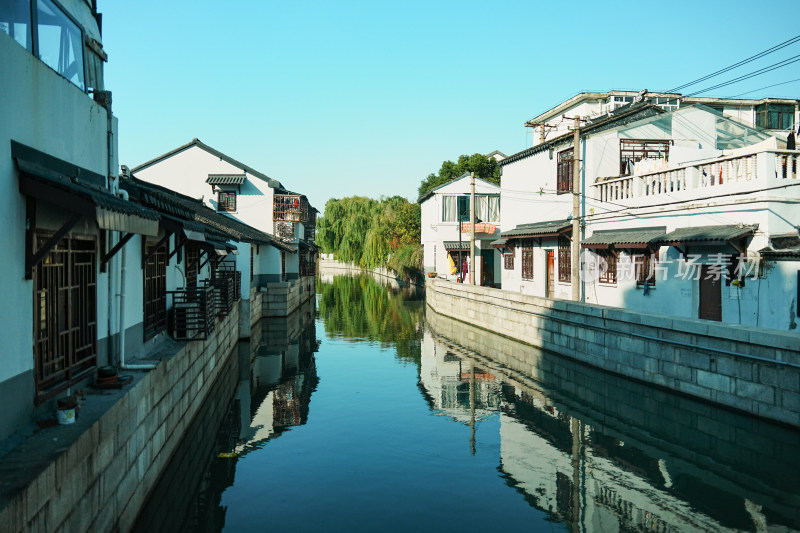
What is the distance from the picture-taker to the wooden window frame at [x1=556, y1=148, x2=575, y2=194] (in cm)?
2189

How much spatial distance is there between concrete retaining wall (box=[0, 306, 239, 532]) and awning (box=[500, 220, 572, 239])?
50.1 ft

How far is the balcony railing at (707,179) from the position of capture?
13.2 metres

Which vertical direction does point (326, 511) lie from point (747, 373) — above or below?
below

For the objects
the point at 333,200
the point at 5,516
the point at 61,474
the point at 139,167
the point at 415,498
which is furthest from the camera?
the point at 333,200

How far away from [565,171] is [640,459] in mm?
14492

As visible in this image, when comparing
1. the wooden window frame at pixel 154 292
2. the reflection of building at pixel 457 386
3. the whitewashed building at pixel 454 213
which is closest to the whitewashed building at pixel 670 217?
the reflection of building at pixel 457 386

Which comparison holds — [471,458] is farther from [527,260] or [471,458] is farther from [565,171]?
[527,260]

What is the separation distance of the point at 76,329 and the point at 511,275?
73.6ft

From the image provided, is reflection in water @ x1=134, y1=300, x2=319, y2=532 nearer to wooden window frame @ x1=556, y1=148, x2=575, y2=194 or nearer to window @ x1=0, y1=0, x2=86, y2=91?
window @ x1=0, y1=0, x2=86, y2=91

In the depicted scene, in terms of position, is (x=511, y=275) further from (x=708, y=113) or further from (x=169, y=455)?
(x=169, y=455)

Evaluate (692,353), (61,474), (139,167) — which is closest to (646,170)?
(692,353)

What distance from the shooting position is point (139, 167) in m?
32.8

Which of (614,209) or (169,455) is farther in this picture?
(614,209)

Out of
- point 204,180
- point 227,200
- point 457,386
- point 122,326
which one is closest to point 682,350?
point 457,386
